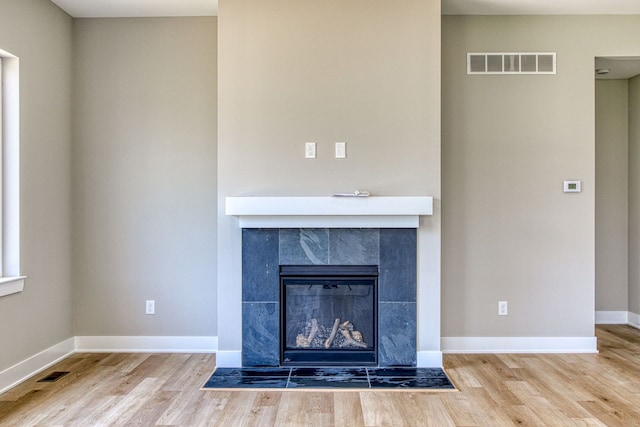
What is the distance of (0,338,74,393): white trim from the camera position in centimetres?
270

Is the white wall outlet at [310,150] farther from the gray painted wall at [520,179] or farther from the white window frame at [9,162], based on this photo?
the white window frame at [9,162]

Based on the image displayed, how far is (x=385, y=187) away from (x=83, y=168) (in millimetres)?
2423

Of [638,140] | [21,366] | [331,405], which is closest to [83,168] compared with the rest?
[21,366]

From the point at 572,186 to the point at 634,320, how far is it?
1721 millimetres

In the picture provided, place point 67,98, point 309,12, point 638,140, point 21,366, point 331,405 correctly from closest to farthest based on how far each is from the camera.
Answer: point 331,405 → point 21,366 → point 309,12 → point 67,98 → point 638,140

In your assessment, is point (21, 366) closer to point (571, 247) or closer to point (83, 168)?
point (83, 168)

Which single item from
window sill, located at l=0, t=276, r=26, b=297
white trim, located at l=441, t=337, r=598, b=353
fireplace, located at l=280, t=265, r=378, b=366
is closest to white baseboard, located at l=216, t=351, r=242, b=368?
fireplace, located at l=280, t=265, r=378, b=366

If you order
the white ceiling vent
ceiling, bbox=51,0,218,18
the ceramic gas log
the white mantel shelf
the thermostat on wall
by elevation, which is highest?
ceiling, bbox=51,0,218,18

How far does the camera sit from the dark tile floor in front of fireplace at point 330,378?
2738mm

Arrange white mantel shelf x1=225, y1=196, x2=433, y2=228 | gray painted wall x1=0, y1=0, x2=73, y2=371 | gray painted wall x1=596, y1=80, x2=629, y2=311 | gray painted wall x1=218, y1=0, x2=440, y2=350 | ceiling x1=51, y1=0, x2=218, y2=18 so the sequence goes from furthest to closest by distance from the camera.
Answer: gray painted wall x1=596, y1=80, x2=629, y2=311 → ceiling x1=51, y1=0, x2=218, y2=18 → gray painted wall x1=218, y1=0, x2=440, y2=350 → white mantel shelf x1=225, y1=196, x2=433, y2=228 → gray painted wall x1=0, y1=0, x2=73, y2=371

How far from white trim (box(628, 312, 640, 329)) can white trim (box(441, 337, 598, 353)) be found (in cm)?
100

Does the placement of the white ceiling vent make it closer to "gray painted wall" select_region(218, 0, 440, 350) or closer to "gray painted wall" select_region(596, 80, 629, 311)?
"gray painted wall" select_region(218, 0, 440, 350)

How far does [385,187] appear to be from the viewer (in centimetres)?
306

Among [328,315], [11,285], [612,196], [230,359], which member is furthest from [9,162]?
[612,196]
